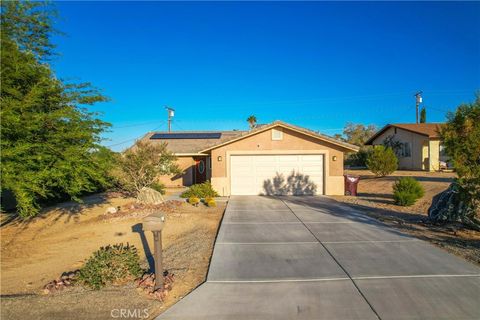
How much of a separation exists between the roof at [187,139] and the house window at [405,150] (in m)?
15.1

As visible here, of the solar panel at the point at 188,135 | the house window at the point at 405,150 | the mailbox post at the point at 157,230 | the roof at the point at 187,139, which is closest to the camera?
the mailbox post at the point at 157,230

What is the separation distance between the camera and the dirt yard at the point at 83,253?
433 cm

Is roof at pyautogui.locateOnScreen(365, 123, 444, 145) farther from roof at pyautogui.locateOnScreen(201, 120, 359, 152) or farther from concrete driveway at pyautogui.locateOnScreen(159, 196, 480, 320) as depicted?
concrete driveway at pyautogui.locateOnScreen(159, 196, 480, 320)

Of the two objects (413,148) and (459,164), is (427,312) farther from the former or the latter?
(413,148)

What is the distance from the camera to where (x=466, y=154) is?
7.77m

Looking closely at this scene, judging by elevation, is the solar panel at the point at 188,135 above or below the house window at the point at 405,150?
above

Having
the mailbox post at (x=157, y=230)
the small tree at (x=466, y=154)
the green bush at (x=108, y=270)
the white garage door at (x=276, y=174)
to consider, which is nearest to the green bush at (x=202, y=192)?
the white garage door at (x=276, y=174)

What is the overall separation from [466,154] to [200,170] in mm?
17838

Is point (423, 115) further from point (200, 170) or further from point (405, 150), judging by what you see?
point (200, 170)

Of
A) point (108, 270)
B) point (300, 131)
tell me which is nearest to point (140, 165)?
point (300, 131)

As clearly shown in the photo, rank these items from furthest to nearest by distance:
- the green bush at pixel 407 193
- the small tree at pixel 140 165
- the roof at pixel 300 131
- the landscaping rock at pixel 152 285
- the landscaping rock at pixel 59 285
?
the roof at pixel 300 131 → the small tree at pixel 140 165 → the green bush at pixel 407 193 → the landscaping rock at pixel 59 285 → the landscaping rock at pixel 152 285

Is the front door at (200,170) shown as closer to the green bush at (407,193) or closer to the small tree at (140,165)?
the small tree at (140,165)

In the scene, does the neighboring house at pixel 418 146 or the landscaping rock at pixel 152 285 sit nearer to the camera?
the landscaping rock at pixel 152 285

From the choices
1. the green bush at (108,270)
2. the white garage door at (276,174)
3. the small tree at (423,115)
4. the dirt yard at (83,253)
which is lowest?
the dirt yard at (83,253)
